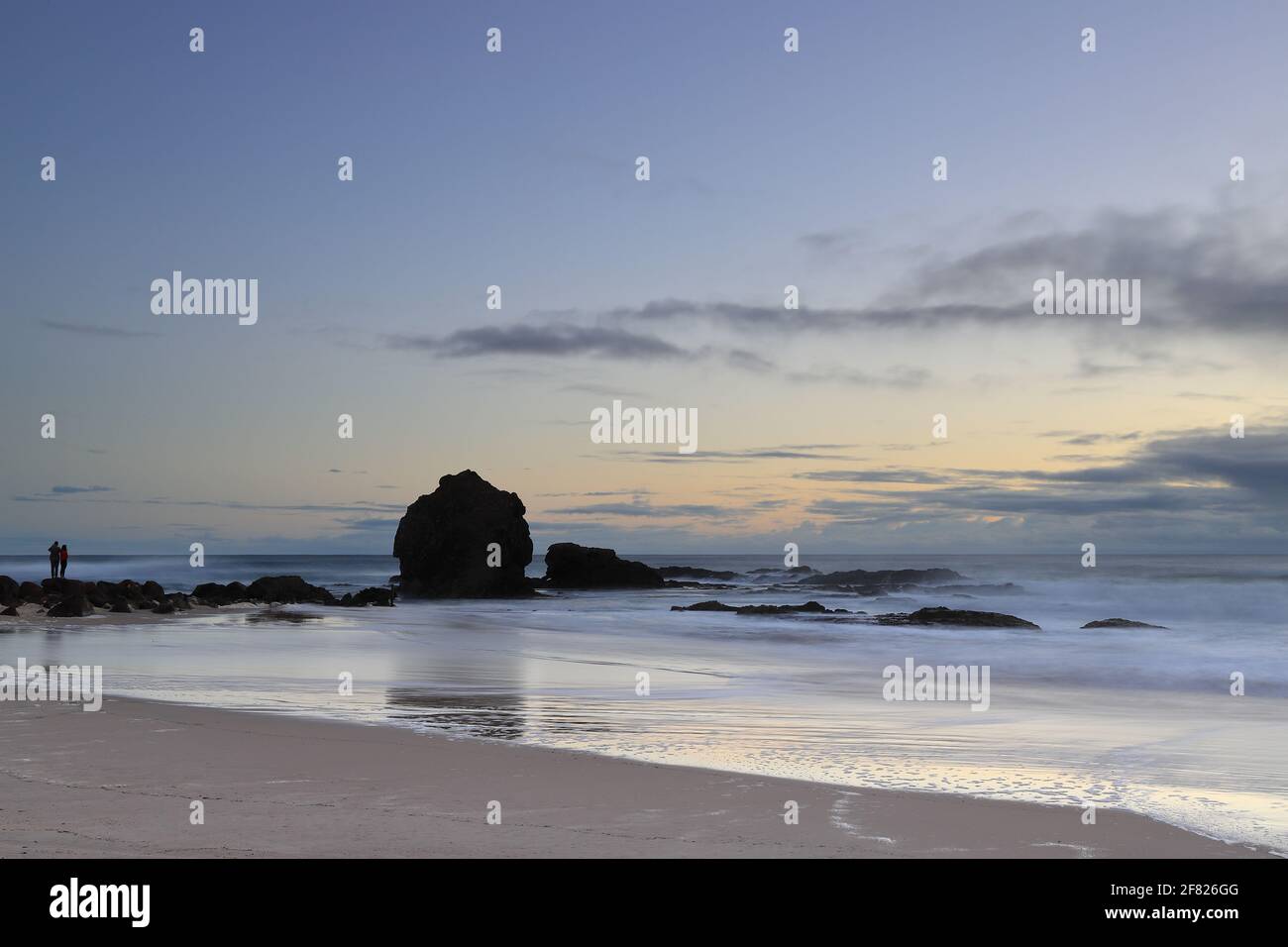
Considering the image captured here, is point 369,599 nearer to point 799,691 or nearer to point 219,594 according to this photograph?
point 219,594

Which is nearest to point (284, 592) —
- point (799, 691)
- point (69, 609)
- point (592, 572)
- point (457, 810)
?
point (69, 609)

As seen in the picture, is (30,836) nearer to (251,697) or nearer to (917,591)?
(251,697)

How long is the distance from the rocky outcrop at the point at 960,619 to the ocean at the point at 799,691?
1335 millimetres

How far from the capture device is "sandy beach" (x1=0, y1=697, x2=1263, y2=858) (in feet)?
19.6

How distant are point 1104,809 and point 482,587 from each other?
153 ft

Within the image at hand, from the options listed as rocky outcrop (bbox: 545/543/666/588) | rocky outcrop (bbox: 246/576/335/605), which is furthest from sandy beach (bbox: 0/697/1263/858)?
rocky outcrop (bbox: 545/543/666/588)

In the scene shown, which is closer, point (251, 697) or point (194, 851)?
point (194, 851)

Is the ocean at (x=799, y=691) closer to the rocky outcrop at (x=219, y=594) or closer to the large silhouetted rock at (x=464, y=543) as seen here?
the rocky outcrop at (x=219, y=594)

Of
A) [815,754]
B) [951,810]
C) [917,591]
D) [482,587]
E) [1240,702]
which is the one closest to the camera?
[951,810]

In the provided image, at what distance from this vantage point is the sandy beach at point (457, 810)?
599 cm

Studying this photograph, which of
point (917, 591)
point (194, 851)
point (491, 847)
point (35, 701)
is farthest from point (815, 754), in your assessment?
point (917, 591)

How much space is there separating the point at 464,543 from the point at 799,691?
131ft

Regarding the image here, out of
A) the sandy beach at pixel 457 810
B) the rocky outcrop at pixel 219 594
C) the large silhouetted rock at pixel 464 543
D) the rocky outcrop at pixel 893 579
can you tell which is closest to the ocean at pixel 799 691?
the sandy beach at pixel 457 810
